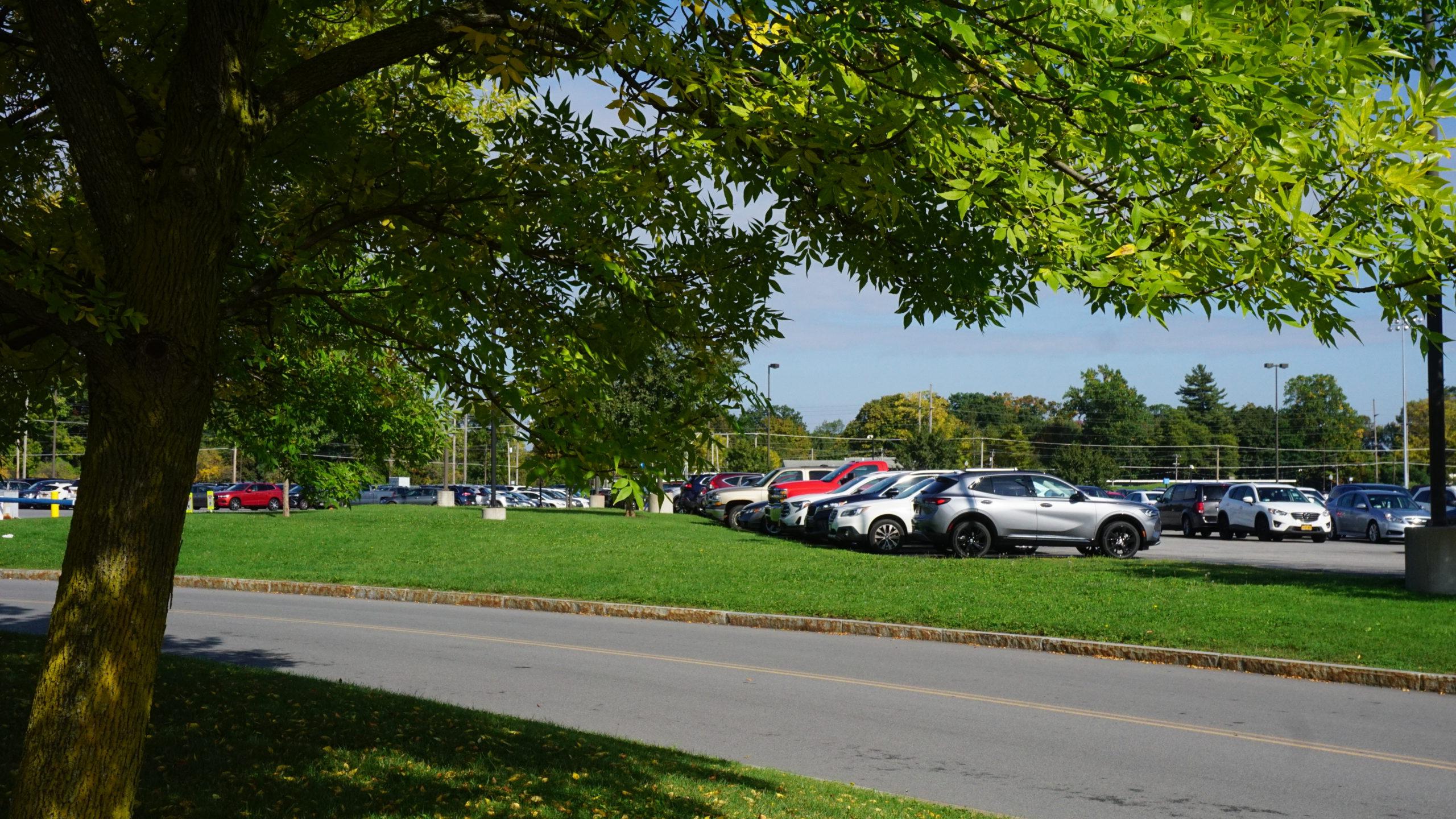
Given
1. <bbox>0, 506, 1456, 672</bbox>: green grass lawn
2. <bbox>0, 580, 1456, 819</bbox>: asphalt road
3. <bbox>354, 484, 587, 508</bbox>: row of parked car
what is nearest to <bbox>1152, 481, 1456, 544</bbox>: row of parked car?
<bbox>0, 506, 1456, 672</bbox>: green grass lawn

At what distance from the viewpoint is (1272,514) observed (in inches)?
1344

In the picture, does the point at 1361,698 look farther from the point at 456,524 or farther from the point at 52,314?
the point at 456,524

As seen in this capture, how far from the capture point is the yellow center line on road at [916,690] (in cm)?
838

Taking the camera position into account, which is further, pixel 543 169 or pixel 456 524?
pixel 456 524

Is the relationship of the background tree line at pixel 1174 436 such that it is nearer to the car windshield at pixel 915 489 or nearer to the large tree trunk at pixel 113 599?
the car windshield at pixel 915 489

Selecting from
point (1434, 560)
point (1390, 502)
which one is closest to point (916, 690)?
point (1434, 560)

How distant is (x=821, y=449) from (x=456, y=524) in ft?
389

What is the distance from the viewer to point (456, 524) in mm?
29266

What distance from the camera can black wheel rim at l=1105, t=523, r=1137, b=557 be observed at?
22641mm

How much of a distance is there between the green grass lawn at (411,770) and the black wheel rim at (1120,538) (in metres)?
16.8

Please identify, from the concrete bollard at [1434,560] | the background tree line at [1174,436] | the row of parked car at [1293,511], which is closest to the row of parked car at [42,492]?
the row of parked car at [1293,511]

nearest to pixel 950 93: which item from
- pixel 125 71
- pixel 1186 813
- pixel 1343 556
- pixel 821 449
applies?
pixel 1186 813

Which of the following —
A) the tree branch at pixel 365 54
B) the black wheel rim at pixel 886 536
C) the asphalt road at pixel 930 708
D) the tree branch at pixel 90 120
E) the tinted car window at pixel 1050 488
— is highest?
the tree branch at pixel 365 54

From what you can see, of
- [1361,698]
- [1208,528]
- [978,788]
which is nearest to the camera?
[978,788]
